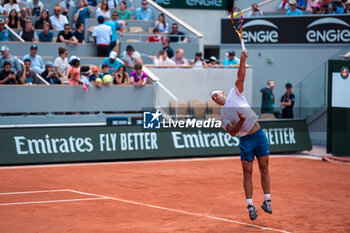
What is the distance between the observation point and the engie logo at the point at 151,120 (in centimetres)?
1745

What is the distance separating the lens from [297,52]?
23750mm

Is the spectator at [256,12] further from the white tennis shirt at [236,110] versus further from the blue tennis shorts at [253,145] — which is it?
the white tennis shirt at [236,110]

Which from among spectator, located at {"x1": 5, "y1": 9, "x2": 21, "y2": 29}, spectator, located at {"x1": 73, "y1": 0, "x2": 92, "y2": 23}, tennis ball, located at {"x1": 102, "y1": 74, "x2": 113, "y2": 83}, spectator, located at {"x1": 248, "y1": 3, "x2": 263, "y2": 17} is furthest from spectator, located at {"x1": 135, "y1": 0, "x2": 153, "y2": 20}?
tennis ball, located at {"x1": 102, "y1": 74, "x2": 113, "y2": 83}

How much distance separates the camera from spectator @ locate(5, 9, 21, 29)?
848 inches

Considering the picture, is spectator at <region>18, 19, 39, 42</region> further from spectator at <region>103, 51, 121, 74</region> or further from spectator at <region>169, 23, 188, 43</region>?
spectator at <region>169, 23, 188, 43</region>

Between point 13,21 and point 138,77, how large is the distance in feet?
18.4

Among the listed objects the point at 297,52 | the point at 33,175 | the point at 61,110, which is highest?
the point at 297,52

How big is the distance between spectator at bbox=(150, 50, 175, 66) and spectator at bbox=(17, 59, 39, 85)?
16.1ft

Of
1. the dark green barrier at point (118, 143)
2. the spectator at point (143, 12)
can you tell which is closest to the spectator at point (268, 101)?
the dark green barrier at point (118, 143)

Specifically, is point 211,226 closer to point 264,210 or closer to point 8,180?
point 264,210

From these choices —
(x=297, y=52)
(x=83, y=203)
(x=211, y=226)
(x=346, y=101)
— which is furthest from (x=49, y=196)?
(x=297, y=52)

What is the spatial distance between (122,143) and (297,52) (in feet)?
31.4

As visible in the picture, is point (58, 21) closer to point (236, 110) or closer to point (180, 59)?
point (180, 59)

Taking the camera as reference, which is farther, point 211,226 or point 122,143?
point 122,143
